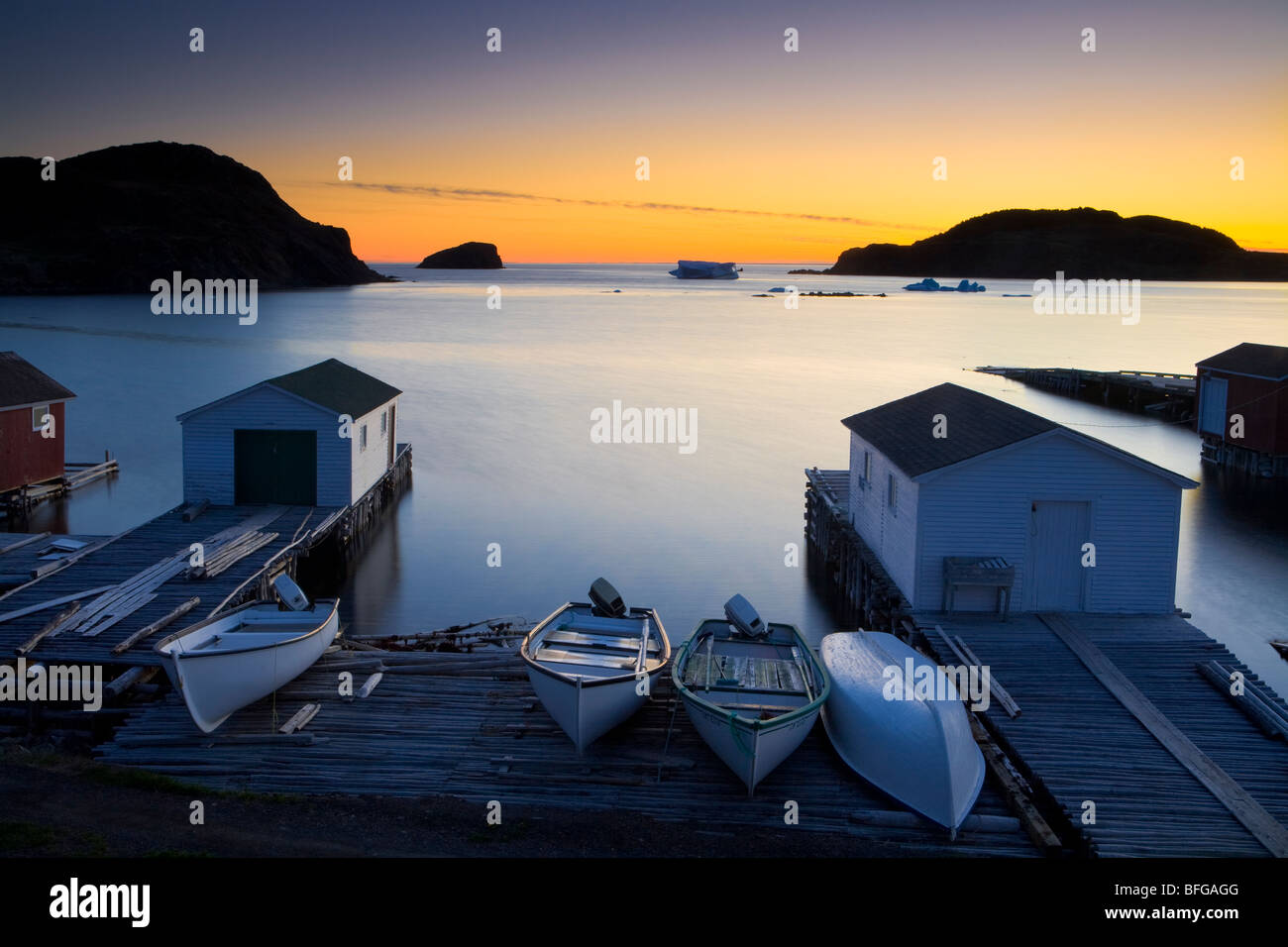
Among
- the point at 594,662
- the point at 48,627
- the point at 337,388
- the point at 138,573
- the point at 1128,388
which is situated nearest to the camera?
the point at 594,662

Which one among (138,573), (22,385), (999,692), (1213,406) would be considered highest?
(22,385)

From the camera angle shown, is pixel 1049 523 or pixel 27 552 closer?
pixel 1049 523

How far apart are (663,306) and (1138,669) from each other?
167439 mm

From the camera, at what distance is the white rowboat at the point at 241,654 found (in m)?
13.2

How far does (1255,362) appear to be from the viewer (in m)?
36.8

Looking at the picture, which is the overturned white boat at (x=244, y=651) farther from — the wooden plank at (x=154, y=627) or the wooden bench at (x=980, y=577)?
the wooden bench at (x=980, y=577)

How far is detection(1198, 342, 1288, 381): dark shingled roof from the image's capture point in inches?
1379

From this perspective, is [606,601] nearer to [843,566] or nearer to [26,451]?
[843,566]

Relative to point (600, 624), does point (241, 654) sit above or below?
above

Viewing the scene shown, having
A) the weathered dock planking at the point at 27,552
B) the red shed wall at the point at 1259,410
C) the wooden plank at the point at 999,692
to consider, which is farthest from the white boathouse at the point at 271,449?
the red shed wall at the point at 1259,410

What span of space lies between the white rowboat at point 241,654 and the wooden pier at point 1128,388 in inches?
1946

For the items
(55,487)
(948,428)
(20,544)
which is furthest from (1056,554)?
(55,487)

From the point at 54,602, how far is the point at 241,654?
20.3ft
